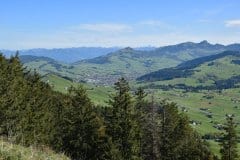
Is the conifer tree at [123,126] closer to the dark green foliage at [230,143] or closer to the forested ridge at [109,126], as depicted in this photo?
the forested ridge at [109,126]

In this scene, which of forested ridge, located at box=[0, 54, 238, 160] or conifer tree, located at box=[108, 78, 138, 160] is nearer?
forested ridge, located at box=[0, 54, 238, 160]

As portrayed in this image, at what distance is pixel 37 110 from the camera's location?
232 feet

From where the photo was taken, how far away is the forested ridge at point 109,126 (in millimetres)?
61344

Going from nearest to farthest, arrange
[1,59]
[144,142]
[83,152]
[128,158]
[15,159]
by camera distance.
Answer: [15,159]
[128,158]
[83,152]
[144,142]
[1,59]

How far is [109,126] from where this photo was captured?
6556 cm

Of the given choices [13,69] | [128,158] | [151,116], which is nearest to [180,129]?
[151,116]

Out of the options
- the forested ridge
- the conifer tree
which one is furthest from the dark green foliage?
the conifer tree

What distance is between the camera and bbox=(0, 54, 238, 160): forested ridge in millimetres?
61344

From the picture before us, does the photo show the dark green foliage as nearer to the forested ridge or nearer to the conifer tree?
the forested ridge

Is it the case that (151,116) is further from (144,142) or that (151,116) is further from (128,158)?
(128,158)

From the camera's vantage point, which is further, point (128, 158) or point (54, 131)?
point (54, 131)

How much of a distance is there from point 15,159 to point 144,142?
63.3 m

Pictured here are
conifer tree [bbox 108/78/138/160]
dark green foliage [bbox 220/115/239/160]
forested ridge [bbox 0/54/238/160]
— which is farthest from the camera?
dark green foliage [bbox 220/115/239/160]

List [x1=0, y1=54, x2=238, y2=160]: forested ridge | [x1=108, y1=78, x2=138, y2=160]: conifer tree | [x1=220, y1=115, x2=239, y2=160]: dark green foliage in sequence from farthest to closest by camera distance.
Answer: [x1=220, y1=115, x2=239, y2=160]: dark green foliage < [x1=108, y1=78, x2=138, y2=160]: conifer tree < [x1=0, y1=54, x2=238, y2=160]: forested ridge
